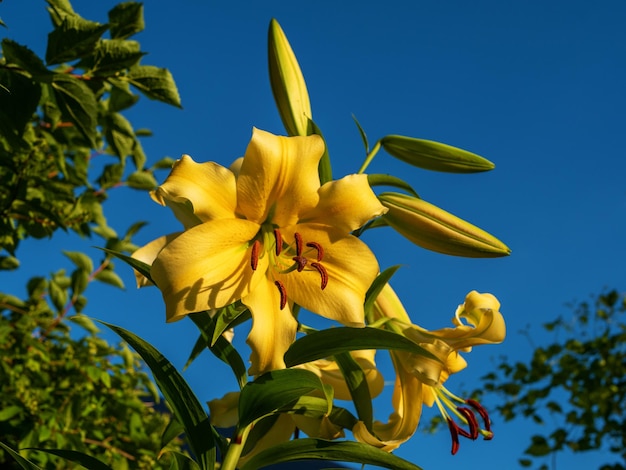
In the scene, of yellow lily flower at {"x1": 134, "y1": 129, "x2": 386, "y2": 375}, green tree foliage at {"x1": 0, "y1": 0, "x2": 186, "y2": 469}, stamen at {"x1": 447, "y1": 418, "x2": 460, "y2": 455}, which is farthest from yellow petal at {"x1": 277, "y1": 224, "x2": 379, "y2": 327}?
green tree foliage at {"x1": 0, "y1": 0, "x2": 186, "y2": 469}

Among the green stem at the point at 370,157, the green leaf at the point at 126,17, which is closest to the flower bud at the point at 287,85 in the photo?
the green stem at the point at 370,157

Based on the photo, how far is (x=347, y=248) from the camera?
2.62ft

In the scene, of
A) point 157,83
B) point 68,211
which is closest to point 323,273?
point 157,83

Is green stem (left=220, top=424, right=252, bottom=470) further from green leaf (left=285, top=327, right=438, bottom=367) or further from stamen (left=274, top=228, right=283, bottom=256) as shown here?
stamen (left=274, top=228, right=283, bottom=256)

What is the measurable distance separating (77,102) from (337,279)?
3.05 feet

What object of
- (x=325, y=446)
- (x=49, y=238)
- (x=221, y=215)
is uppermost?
(x=49, y=238)

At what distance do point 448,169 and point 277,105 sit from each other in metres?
0.28

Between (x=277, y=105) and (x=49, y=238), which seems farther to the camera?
(x=49, y=238)

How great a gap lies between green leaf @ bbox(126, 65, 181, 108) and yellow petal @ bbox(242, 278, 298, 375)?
995mm

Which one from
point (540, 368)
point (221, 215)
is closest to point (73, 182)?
point (221, 215)

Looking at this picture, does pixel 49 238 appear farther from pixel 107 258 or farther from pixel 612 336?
pixel 612 336

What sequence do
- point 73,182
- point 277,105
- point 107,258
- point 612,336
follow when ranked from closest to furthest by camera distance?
point 277,105
point 73,182
point 107,258
point 612,336

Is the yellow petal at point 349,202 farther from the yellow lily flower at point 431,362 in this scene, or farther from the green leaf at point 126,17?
the green leaf at point 126,17

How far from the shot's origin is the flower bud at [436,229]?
85 centimetres
